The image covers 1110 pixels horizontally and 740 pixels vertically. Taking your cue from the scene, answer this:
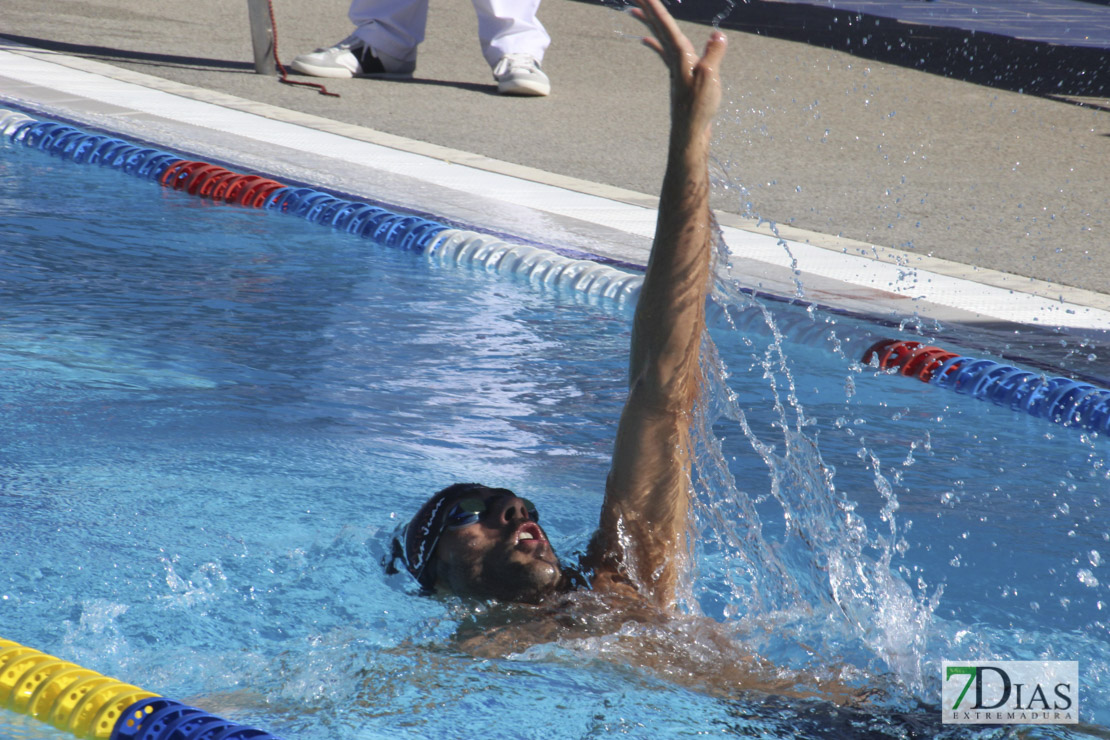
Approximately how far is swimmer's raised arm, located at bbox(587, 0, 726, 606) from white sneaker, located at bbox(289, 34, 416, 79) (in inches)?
284

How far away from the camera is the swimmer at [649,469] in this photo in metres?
2.16

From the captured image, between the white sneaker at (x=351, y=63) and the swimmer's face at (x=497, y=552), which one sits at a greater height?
the white sneaker at (x=351, y=63)

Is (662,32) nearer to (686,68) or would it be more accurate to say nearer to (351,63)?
(686,68)

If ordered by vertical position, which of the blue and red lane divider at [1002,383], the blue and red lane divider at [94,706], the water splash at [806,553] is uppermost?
the blue and red lane divider at [1002,383]

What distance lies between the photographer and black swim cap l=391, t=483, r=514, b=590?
2492 millimetres

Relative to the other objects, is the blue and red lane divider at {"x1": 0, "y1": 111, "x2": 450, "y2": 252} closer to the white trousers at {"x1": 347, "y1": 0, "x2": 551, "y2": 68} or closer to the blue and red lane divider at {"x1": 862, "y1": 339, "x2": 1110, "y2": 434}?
the blue and red lane divider at {"x1": 862, "y1": 339, "x2": 1110, "y2": 434}

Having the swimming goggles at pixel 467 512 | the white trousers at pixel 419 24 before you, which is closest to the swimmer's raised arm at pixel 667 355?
the swimming goggles at pixel 467 512

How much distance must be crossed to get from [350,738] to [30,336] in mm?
2649

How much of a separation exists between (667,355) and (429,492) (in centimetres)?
146

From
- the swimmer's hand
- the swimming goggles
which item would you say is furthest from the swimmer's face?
the swimmer's hand

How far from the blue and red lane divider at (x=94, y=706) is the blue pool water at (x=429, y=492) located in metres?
0.05

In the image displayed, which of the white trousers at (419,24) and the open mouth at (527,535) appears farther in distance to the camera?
the white trousers at (419,24)

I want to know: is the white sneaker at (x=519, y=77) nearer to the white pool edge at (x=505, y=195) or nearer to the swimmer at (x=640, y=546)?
the white pool edge at (x=505, y=195)

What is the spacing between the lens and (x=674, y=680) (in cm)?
250
